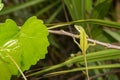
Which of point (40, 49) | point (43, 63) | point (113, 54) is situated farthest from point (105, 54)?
point (43, 63)

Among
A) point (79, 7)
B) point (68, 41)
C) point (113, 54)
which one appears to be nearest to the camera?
point (113, 54)

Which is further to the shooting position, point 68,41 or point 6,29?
point 68,41

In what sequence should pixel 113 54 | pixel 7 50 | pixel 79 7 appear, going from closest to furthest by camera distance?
pixel 7 50 < pixel 113 54 < pixel 79 7

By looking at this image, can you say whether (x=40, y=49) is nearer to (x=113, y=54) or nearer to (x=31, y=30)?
(x=31, y=30)

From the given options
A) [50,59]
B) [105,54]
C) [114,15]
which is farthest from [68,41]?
[105,54]

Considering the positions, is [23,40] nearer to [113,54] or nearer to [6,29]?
[6,29]

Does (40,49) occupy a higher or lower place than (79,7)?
lower
